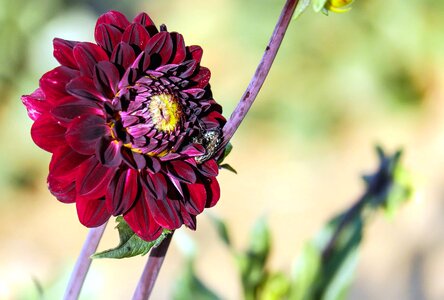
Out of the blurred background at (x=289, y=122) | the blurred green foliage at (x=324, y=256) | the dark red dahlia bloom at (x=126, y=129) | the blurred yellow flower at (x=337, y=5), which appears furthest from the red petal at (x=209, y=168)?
the blurred background at (x=289, y=122)

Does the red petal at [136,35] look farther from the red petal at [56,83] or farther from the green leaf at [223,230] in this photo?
the green leaf at [223,230]

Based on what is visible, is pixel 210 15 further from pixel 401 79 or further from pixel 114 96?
pixel 114 96

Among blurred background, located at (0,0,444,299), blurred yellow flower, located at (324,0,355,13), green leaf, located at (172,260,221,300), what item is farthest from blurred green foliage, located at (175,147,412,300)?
blurred background, located at (0,0,444,299)

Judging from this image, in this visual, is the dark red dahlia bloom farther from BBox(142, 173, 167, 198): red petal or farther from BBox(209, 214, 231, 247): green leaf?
BBox(209, 214, 231, 247): green leaf

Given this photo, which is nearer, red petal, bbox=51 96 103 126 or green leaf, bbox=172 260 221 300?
red petal, bbox=51 96 103 126

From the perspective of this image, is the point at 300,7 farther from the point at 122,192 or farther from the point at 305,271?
the point at 305,271

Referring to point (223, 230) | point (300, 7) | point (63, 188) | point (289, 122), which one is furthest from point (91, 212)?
point (289, 122)
